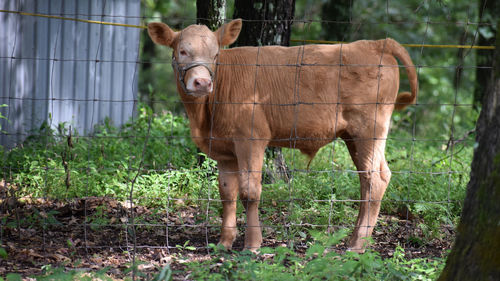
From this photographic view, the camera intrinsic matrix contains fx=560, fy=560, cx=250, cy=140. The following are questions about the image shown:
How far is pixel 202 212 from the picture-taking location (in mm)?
Answer: 5961

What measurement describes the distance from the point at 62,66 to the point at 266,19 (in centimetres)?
373

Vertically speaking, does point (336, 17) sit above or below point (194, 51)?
above

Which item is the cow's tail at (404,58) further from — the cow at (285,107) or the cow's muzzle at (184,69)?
the cow's muzzle at (184,69)

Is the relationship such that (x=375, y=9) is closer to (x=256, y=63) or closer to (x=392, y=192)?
(x=392, y=192)

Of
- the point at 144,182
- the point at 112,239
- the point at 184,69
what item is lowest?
the point at 112,239

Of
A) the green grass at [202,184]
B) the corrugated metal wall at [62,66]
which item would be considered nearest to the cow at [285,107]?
the green grass at [202,184]

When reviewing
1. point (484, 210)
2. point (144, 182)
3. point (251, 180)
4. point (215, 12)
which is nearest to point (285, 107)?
point (251, 180)

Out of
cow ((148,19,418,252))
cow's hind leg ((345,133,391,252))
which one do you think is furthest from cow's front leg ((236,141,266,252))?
cow's hind leg ((345,133,391,252))

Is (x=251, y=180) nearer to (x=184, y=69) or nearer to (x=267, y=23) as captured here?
(x=184, y=69)

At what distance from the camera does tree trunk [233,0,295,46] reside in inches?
256

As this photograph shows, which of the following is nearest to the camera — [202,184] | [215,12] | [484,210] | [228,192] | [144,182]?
[484,210]

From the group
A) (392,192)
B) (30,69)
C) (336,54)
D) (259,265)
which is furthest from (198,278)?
(30,69)

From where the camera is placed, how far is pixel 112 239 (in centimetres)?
524

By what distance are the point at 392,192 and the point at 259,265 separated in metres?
2.75
